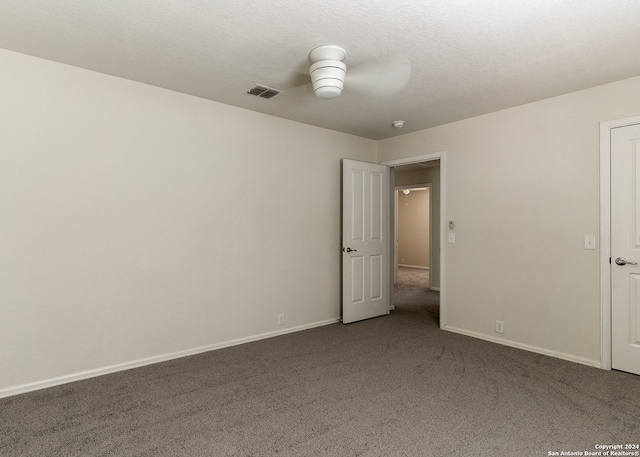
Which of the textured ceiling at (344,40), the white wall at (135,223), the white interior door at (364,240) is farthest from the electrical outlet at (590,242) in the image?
the white wall at (135,223)

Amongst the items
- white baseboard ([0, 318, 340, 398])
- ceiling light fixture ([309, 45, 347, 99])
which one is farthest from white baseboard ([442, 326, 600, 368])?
ceiling light fixture ([309, 45, 347, 99])

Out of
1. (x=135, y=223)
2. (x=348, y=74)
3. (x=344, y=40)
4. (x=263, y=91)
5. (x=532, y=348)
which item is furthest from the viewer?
(x=532, y=348)

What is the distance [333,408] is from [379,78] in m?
2.57

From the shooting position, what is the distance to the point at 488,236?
4.03m

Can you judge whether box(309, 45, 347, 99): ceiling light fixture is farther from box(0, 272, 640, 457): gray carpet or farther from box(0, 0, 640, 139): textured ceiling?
box(0, 272, 640, 457): gray carpet

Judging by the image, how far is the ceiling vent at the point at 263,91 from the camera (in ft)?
10.8

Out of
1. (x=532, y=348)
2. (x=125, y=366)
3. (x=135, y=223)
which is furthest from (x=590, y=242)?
(x=125, y=366)

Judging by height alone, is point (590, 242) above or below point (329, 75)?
below

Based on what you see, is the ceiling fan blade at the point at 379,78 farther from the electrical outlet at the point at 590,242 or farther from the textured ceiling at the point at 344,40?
the electrical outlet at the point at 590,242

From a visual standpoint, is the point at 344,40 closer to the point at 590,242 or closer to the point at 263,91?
the point at 263,91

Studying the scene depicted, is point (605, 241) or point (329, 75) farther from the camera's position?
point (605, 241)

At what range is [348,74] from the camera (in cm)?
300

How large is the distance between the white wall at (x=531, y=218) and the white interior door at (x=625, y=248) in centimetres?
13

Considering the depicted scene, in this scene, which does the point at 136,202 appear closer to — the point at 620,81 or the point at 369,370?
the point at 369,370
